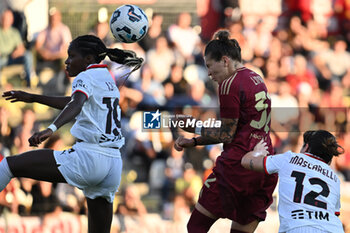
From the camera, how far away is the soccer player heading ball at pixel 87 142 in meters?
4.68

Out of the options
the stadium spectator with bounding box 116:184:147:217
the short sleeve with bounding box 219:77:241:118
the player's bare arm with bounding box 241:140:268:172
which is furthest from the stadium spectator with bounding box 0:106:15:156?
the player's bare arm with bounding box 241:140:268:172

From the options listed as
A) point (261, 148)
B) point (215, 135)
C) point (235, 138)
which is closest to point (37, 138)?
point (215, 135)

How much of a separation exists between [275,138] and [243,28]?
1.34 m

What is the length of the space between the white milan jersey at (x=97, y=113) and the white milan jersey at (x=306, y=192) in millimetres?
1173

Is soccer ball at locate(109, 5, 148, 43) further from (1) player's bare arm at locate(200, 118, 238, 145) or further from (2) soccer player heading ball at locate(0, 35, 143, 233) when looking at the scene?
(1) player's bare arm at locate(200, 118, 238, 145)

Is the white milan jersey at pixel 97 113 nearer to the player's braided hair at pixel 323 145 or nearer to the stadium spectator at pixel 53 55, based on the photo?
the player's braided hair at pixel 323 145

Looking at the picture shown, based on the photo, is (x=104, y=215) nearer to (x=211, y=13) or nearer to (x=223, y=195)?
(x=223, y=195)

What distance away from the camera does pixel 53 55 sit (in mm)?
7812

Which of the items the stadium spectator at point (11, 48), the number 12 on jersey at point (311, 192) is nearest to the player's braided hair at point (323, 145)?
the number 12 on jersey at point (311, 192)

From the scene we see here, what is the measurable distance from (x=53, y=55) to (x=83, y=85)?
329 centimetres

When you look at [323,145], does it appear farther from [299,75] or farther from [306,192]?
[299,75]

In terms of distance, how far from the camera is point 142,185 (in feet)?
25.6

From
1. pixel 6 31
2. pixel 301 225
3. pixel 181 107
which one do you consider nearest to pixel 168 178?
pixel 181 107

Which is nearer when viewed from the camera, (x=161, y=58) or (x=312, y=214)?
(x=312, y=214)
